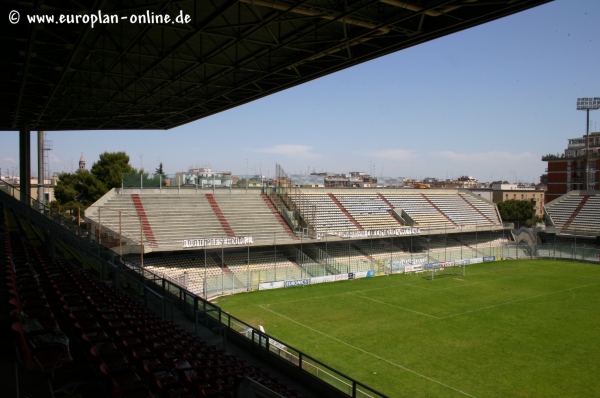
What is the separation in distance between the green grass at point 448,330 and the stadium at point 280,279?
0.39 feet

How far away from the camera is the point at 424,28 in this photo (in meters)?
12.6

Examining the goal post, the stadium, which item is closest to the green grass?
the stadium

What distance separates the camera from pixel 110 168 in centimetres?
5503

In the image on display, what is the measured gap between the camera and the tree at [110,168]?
55.0 meters

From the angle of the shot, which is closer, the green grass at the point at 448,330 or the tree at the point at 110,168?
the green grass at the point at 448,330

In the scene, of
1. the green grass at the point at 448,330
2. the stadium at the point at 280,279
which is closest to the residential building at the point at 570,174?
the stadium at the point at 280,279

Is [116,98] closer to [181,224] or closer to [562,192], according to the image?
[181,224]

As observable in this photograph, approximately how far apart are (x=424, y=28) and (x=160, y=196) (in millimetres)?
29585

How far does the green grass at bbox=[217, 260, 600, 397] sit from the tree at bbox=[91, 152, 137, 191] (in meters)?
32.7

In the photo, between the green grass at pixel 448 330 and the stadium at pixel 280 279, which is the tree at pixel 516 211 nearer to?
the stadium at pixel 280 279

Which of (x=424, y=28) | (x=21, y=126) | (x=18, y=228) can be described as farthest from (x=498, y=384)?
(x=21, y=126)

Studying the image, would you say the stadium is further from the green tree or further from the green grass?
the green tree

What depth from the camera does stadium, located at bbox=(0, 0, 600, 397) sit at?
834cm

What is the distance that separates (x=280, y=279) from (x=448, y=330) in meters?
13.0
